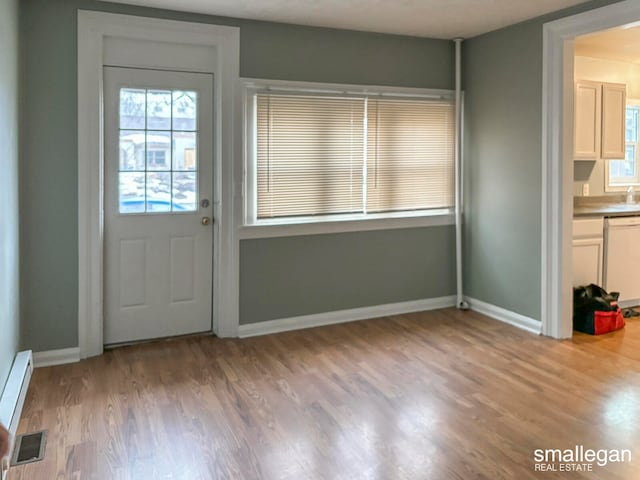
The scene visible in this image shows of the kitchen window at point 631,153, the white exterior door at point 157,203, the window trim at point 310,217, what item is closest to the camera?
the white exterior door at point 157,203

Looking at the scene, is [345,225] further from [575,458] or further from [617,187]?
[617,187]

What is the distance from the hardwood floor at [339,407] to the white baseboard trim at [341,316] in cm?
15

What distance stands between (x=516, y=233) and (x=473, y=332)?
909mm

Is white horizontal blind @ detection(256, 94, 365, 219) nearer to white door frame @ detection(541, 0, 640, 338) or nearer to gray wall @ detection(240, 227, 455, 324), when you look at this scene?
gray wall @ detection(240, 227, 455, 324)

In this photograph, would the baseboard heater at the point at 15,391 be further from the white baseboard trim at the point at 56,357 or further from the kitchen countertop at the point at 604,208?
the kitchen countertop at the point at 604,208

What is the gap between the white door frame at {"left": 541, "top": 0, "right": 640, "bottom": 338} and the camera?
4.00 metres

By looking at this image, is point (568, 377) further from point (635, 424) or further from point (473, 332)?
point (473, 332)

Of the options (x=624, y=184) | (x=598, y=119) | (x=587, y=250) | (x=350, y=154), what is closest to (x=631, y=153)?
(x=624, y=184)

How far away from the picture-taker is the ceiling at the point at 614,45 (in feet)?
14.9

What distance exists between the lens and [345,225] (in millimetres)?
4617

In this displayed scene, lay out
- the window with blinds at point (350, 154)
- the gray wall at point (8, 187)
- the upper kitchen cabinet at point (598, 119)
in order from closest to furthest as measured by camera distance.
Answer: the gray wall at point (8, 187) < the window with blinds at point (350, 154) < the upper kitchen cabinet at point (598, 119)

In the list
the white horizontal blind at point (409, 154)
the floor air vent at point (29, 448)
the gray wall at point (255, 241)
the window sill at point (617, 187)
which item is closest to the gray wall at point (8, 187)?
the gray wall at point (255, 241)

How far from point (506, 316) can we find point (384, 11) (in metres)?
2.69

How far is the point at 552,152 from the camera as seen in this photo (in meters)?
4.11
